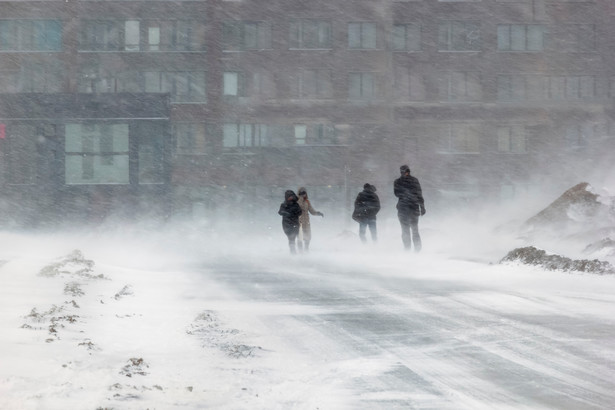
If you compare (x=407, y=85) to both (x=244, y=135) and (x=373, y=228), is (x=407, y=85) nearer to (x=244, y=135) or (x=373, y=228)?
(x=244, y=135)

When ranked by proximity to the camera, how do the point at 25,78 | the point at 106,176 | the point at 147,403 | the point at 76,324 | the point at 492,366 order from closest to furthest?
the point at 147,403, the point at 492,366, the point at 76,324, the point at 106,176, the point at 25,78

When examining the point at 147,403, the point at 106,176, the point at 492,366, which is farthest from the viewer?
the point at 106,176

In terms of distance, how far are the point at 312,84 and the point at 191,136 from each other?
7.58 meters

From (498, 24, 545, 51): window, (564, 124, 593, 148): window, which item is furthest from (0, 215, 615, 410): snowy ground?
(498, 24, 545, 51): window

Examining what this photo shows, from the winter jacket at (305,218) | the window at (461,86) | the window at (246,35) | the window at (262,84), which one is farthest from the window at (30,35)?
the winter jacket at (305,218)

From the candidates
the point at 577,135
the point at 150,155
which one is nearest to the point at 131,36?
the point at 150,155

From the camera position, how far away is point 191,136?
60.0 meters

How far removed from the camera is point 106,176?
51219mm

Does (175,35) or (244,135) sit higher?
(175,35)

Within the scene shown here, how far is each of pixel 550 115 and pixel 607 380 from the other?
56888 mm

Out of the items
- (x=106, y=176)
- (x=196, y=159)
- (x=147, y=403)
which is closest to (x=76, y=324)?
(x=147, y=403)

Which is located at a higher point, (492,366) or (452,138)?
(452,138)

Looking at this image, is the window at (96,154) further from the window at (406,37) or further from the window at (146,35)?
the window at (406,37)

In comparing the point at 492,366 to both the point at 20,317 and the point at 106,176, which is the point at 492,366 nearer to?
the point at 20,317
